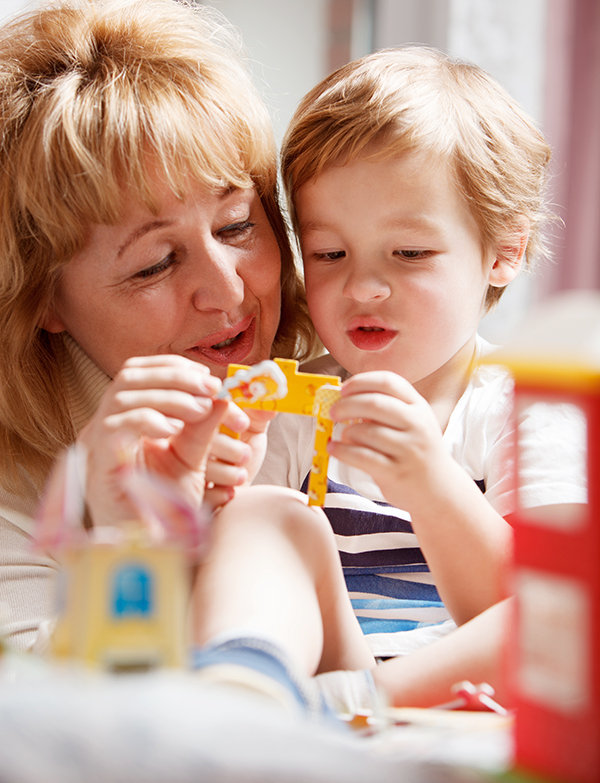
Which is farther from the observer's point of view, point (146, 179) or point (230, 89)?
point (230, 89)

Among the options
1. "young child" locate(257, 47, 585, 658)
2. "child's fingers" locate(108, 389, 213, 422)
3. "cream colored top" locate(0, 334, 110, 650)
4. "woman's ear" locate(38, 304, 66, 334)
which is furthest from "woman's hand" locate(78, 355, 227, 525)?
"woman's ear" locate(38, 304, 66, 334)

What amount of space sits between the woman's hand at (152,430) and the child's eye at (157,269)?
292 mm

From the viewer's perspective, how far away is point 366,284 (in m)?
1.00

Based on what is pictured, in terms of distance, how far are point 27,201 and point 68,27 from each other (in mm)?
271

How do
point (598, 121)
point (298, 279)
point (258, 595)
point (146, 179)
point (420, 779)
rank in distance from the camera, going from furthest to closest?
point (598, 121), point (298, 279), point (146, 179), point (258, 595), point (420, 779)

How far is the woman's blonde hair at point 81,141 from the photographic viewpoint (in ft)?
3.01

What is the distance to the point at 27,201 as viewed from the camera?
0.94 m

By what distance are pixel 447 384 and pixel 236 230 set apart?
1.21 feet

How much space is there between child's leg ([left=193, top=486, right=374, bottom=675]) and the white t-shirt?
0.47 feet

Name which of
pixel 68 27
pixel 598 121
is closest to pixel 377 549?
pixel 68 27

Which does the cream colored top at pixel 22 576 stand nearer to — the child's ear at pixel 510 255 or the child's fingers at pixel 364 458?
the child's fingers at pixel 364 458

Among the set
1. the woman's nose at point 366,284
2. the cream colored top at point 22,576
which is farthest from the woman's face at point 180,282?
the cream colored top at point 22,576

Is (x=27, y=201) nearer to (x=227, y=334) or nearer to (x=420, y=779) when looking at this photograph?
(x=227, y=334)

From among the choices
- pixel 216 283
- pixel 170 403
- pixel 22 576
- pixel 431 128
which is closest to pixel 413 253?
pixel 431 128
